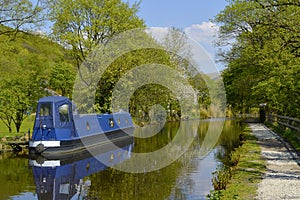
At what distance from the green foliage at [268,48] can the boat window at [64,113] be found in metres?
10.3

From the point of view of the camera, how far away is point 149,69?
4122 centimetres

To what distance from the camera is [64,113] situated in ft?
73.9

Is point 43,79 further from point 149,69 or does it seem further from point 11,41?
point 149,69

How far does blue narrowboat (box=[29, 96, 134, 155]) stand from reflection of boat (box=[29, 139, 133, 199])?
561 mm

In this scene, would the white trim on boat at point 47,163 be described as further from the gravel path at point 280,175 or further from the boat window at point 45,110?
the gravel path at point 280,175

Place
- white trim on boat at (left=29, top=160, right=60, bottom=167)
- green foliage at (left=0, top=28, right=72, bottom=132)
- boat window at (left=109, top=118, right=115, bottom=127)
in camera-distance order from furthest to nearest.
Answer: boat window at (left=109, top=118, right=115, bottom=127) → green foliage at (left=0, top=28, right=72, bottom=132) → white trim on boat at (left=29, top=160, right=60, bottom=167)

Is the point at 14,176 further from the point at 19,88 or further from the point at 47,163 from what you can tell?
the point at 19,88

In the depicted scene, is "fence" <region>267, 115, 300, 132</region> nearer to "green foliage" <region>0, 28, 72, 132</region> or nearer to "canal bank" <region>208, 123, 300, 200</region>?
"canal bank" <region>208, 123, 300, 200</region>

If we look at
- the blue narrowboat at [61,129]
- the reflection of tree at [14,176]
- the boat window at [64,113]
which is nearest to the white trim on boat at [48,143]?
the blue narrowboat at [61,129]

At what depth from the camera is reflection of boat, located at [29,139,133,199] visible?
1307cm

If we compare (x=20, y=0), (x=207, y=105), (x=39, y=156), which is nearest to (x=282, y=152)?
(x=39, y=156)

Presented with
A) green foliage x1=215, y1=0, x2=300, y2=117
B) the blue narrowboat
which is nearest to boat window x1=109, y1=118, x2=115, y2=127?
the blue narrowboat

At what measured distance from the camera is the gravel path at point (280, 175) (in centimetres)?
991

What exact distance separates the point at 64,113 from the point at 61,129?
1.20 m
